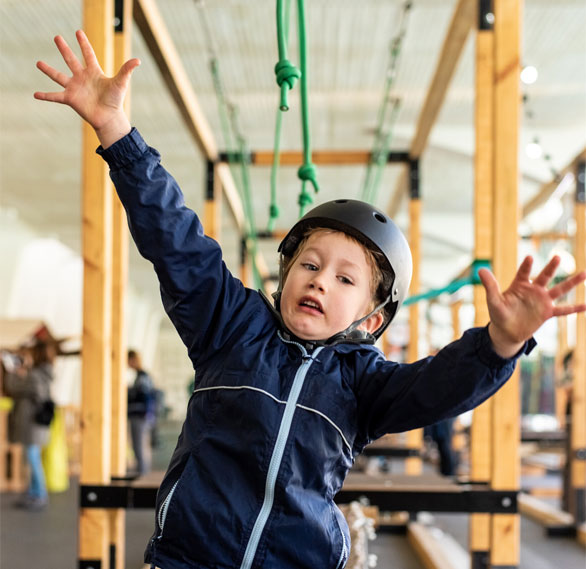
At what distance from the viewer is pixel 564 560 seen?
5.39m

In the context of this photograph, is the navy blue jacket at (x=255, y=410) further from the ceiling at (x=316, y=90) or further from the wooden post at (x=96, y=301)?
the ceiling at (x=316, y=90)

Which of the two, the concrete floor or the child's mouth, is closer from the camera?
the child's mouth

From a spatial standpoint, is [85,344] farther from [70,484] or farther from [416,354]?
[70,484]

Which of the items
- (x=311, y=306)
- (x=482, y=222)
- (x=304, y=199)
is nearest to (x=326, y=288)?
(x=311, y=306)

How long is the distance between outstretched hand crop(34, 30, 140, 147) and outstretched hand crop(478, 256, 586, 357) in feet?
2.15

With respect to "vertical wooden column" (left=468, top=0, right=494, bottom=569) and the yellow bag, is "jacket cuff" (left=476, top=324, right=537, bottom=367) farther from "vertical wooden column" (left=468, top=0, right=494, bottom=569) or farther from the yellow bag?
the yellow bag

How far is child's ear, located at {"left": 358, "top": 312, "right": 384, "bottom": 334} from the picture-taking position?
162cm

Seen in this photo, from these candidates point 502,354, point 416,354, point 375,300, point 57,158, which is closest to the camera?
point 502,354

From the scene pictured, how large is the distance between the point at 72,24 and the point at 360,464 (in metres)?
5.23

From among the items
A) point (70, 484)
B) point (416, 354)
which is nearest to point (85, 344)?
point (416, 354)

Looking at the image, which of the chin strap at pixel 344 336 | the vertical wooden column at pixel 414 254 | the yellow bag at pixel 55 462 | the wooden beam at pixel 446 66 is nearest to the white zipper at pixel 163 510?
the chin strap at pixel 344 336

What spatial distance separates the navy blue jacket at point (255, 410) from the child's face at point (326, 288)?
0.18ft

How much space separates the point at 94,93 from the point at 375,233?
1.97ft

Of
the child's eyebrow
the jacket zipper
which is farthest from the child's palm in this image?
the jacket zipper
